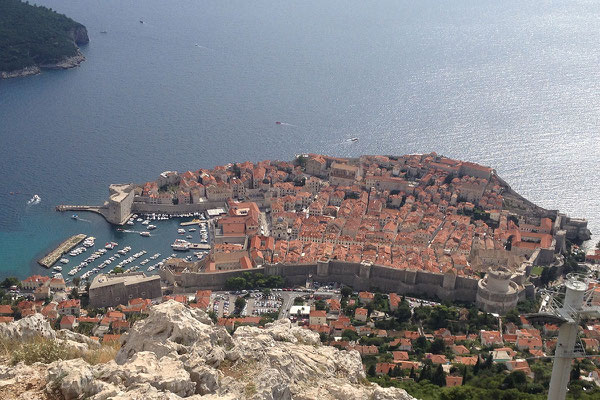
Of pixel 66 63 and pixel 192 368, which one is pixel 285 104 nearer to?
pixel 66 63

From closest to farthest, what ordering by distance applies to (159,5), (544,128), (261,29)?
(544,128), (261,29), (159,5)

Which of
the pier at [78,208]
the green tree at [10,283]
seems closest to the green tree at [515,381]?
the green tree at [10,283]

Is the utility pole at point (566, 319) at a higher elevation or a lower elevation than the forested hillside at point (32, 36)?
lower

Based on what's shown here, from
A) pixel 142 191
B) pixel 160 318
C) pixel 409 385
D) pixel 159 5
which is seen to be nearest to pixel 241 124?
pixel 142 191

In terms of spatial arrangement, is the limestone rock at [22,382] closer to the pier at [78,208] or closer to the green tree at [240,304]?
the green tree at [240,304]

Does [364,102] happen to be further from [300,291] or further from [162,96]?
[300,291]

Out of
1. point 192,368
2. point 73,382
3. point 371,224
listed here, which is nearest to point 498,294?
point 371,224
